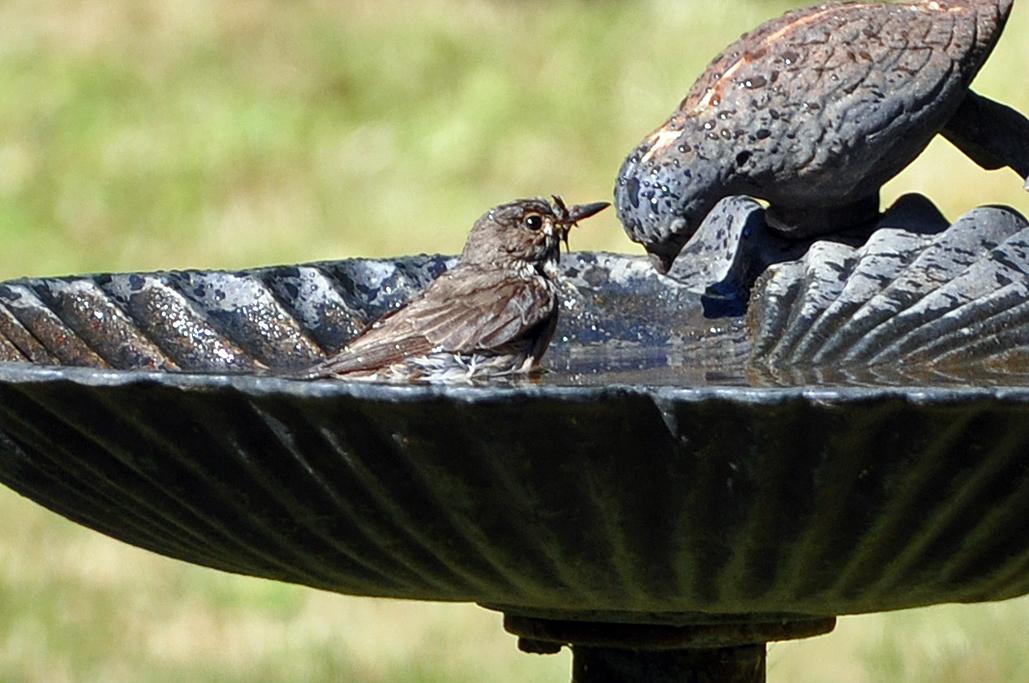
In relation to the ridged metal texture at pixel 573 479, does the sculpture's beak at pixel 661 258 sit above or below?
above

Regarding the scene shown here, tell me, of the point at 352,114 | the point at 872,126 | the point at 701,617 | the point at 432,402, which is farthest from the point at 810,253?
the point at 352,114

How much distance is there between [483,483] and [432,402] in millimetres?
173

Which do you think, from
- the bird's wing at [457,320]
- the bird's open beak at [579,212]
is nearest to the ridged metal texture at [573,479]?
the bird's wing at [457,320]

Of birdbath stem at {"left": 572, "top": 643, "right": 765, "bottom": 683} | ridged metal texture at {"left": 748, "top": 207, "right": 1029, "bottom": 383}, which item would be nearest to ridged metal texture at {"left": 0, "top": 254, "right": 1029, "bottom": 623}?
birdbath stem at {"left": 572, "top": 643, "right": 765, "bottom": 683}

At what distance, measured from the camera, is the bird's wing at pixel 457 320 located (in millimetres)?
4039

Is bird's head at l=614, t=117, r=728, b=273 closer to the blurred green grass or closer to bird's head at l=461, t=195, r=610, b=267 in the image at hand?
bird's head at l=461, t=195, r=610, b=267

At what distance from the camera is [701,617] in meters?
3.19

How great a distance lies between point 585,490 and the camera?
2572 millimetres

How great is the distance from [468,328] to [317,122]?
21.7ft

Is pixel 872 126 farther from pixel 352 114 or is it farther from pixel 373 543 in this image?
pixel 352 114

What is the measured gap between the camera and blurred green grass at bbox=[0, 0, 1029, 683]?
32.1 ft

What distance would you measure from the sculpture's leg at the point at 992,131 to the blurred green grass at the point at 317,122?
4.09 metres

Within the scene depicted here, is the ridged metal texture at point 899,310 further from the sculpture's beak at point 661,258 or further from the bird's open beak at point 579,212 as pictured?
the bird's open beak at point 579,212

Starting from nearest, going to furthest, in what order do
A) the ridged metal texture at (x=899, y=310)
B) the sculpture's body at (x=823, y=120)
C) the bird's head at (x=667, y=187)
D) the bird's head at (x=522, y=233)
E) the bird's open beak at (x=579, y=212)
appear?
1. the ridged metal texture at (x=899, y=310)
2. the sculpture's body at (x=823, y=120)
3. the bird's head at (x=667, y=187)
4. the bird's open beak at (x=579, y=212)
5. the bird's head at (x=522, y=233)
